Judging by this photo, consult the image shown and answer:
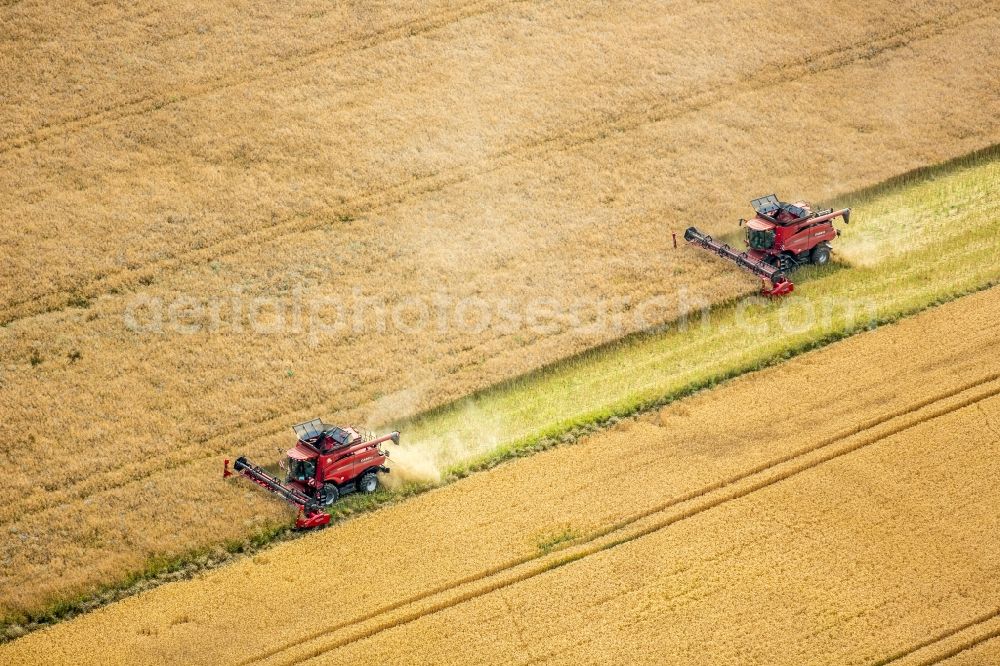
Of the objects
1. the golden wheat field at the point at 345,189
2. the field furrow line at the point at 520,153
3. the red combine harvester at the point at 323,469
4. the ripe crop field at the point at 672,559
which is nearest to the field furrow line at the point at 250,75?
the golden wheat field at the point at 345,189

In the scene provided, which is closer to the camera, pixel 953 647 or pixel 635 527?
pixel 953 647

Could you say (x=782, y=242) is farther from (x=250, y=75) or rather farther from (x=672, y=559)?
(x=250, y=75)

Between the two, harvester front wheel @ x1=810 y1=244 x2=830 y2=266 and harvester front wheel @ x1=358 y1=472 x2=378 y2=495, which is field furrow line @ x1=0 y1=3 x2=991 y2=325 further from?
harvester front wheel @ x1=358 y1=472 x2=378 y2=495

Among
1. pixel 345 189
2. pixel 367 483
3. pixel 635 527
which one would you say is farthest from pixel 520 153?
pixel 635 527

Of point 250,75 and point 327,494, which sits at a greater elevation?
point 250,75

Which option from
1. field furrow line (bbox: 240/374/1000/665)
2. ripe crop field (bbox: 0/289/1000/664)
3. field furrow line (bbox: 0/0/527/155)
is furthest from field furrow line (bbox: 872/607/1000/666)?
field furrow line (bbox: 0/0/527/155)

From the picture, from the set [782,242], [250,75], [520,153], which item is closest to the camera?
[782,242]

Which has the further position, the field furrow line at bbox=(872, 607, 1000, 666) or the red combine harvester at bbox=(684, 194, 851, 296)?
the red combine harvester at bbox=(684, 194, 851, 296)
